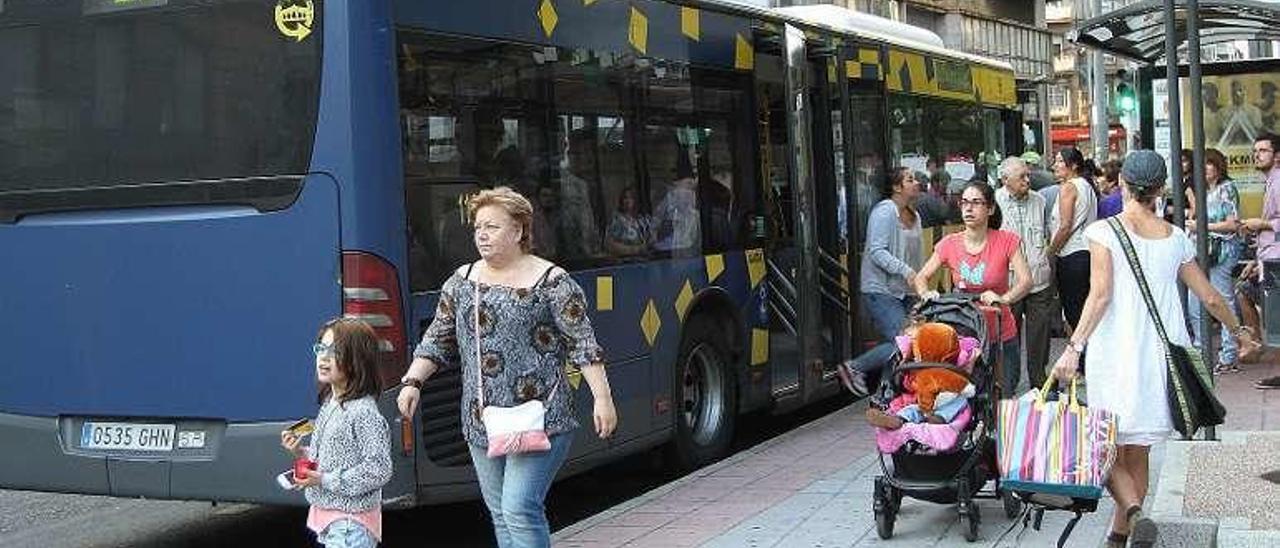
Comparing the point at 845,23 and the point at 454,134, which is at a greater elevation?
the point at 845,23

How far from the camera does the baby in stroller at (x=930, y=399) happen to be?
7195 millimetres

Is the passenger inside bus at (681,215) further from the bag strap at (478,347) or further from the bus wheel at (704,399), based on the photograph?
the bag strap at (478,347)

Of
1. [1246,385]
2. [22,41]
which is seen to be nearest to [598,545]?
[22,41]

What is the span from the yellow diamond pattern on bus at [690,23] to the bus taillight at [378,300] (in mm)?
3532

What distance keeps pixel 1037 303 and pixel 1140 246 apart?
14.3 feet

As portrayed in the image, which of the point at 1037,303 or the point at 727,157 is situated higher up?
the point at 727,157

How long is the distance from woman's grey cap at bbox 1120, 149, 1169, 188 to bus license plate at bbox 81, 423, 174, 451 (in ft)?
13.8

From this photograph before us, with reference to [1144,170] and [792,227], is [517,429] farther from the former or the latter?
[792,227]

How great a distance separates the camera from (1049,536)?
7.24 m

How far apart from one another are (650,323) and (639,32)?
164 centimetres

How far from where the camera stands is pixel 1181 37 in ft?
48.5

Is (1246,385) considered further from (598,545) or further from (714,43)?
(598,545)

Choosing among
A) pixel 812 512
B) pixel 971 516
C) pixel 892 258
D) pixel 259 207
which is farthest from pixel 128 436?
pixel 892 258

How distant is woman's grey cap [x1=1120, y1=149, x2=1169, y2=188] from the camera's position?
6.57 meters
